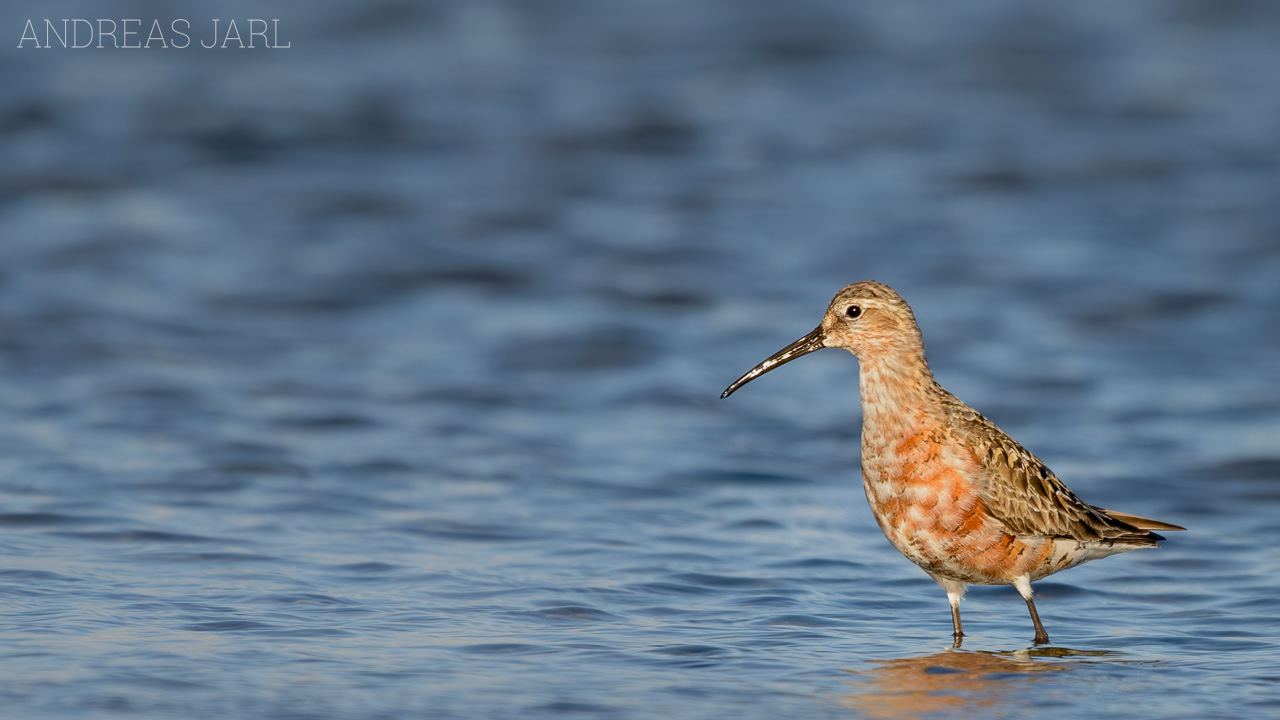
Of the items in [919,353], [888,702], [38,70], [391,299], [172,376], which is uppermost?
[38,70]

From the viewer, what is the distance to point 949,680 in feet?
23.5

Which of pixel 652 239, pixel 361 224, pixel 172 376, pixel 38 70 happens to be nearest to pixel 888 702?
pixel 172 376

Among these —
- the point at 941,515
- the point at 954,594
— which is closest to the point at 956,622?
the point at 954,594

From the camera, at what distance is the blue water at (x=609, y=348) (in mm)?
7426

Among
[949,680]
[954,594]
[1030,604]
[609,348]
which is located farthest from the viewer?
[609,348]

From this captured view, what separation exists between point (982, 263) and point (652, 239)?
3541 millimetres

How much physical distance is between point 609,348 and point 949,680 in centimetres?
724

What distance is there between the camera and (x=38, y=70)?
19750 mm

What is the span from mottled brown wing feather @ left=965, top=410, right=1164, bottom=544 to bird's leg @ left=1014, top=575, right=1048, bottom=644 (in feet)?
0.91

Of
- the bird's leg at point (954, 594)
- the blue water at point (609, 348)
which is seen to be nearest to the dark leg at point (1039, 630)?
the blue water at point (609, 348)

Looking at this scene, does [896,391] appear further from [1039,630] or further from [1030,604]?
[1039,630]

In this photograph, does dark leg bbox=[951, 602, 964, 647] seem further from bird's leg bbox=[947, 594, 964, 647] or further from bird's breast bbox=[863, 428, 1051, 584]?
bird's breast bbox=[863, 428, 1051, 584]

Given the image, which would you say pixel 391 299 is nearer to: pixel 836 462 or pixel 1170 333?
pixel 836 462

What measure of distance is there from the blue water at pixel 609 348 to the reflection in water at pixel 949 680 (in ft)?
0.11
